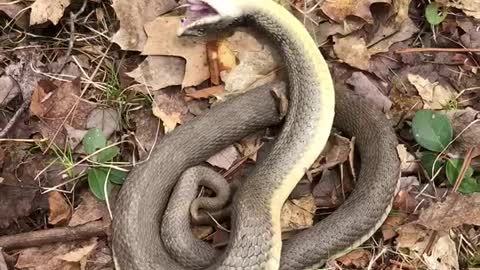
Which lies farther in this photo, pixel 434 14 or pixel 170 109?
pixel 434 14

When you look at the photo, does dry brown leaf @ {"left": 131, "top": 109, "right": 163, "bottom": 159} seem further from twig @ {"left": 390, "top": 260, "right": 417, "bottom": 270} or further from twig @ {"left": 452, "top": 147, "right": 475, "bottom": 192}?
twig @ {"left": 452, "top": 147, "right": 475, "bottom": 192}

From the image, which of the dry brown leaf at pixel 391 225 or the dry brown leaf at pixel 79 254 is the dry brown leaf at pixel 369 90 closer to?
the dry brown leaf at pixel 391 225

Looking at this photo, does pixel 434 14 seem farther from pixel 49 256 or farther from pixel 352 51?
pixel 49 256

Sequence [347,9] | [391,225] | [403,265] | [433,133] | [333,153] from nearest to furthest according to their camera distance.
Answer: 1. [403,265]
2. [391,225]
3. [433,133]
4. [333,153]
5. [347,9]

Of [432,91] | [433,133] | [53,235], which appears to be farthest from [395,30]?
[53,235]

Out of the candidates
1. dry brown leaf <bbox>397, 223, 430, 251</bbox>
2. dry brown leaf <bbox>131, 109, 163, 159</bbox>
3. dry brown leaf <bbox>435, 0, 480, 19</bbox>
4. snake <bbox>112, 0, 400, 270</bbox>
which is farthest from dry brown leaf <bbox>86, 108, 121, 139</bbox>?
dry brown leaf <bbox>435, 0, 480, 19</bbox>

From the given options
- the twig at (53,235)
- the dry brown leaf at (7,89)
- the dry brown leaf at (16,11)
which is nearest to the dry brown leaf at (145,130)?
the twig at (53,235)

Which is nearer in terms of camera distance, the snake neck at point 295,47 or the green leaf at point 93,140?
the snake neck at point 295,47
